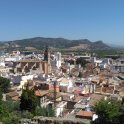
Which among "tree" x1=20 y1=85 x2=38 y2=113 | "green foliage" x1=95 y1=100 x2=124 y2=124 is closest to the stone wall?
"green foliage" x1=95 y1=100 x2=124 y2=124

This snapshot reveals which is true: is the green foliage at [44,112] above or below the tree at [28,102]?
below

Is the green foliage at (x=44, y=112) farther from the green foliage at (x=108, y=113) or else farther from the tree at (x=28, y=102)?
the green foliage at (x=108, y=113)

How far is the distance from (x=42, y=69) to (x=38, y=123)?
1469 inches

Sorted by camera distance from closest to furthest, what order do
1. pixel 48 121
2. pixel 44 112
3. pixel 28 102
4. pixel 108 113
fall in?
pixel 108 113, pixel 48 121, pixel 28 102, pixel 44 112

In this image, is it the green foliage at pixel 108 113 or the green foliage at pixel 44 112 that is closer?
the green foliage at pixel 108 113

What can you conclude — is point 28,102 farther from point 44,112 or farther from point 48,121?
point 48,121

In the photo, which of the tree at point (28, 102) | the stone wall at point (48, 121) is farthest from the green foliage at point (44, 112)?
the stone wall at point (48, 121)

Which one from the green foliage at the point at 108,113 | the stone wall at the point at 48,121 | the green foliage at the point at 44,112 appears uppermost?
the green foliage at the point at 108,113

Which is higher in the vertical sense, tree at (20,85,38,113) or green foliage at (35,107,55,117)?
tree at (20,85,38,113)

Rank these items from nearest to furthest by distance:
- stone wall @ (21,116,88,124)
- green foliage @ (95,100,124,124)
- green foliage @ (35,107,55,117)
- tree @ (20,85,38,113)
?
1. green foliage @ (95,100,124,124)
2. stone wall @ (21,116,88,124)
3. tree @ (20,85,38,113)
4. green foliage @ (35,107,55,117)

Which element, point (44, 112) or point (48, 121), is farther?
point (44, 112)

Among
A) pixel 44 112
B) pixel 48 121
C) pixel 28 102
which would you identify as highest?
pixel 28 102

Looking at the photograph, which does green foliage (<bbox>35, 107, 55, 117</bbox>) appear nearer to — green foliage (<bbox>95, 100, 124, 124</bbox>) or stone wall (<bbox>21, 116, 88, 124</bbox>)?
stone wall (<bbox>21, 116, 88, 124</bbox>)

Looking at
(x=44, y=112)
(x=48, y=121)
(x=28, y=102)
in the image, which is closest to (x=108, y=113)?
(x=48, y=121)
